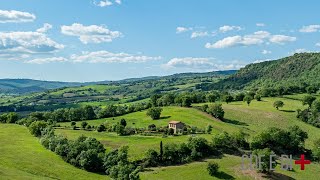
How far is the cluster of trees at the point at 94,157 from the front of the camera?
9647 cm

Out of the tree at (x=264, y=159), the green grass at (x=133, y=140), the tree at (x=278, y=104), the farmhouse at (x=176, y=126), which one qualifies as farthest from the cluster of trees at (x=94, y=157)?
the tree at (x=278, y=104)

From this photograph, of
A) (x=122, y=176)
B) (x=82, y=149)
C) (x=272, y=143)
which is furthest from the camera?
(x=272, y=143)

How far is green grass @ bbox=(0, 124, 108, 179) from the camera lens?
8756 cm

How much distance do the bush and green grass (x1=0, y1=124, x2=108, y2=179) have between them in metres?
28.7

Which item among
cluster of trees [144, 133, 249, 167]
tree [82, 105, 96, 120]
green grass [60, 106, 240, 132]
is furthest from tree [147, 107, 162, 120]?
cluster of trees [144, 133, 249, 167]

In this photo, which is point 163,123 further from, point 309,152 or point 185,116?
point 309,152

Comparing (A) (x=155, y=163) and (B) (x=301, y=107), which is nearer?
(A) (x=155, y=163)

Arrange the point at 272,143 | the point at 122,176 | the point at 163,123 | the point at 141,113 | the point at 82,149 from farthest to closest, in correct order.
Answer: the point at 141,113, the point at 163,123, the point at 272,143, the point at 82,149, the point at 122,176

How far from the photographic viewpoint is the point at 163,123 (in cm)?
16000

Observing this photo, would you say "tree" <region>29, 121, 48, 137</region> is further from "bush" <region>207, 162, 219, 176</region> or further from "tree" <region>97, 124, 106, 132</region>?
"bush" <region>207, 162, 219, 176</region>

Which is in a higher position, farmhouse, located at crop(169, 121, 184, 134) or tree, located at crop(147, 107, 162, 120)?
tree, located at crop(147, 107, 162, 120)

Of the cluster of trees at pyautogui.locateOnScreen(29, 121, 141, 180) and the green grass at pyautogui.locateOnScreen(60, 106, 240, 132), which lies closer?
the cluster of trees at pyautogui.locateOnScreen(29, 121, 141, 180)

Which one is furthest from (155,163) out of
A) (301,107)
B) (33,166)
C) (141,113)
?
(301,107)

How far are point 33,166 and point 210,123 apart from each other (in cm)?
8468
